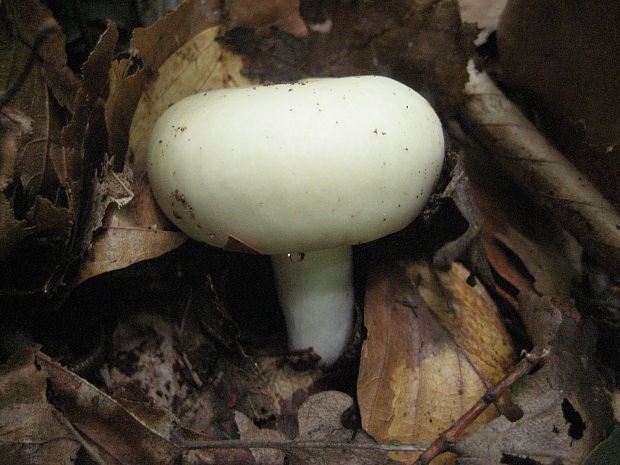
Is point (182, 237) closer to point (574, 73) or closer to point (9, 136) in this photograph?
point (9, 136)

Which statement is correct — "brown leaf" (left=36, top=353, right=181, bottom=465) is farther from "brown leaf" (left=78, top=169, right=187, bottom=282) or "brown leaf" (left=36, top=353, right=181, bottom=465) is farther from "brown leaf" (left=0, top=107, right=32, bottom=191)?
"brown leaf" (left=0, top=107, right=32, bottom=191)

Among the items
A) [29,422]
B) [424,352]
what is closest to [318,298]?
[424,352]

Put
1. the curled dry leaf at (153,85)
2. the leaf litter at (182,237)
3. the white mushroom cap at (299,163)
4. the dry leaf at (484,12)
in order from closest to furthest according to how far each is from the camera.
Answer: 1. the white mushroom cap at (299,163)
2. the leaf litter at (182,237)
3. the curled dry leaf at (153,85)
4. the dry leaf at (484,12)

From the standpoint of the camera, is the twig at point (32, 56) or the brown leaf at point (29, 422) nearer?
the brown leaf at point (29, 422)

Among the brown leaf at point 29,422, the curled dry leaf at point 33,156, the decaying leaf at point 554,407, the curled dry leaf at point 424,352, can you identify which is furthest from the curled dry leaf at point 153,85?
the decaying leaf at point 554,407

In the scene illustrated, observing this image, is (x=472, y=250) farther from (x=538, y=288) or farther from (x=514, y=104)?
(x=514, y=104)

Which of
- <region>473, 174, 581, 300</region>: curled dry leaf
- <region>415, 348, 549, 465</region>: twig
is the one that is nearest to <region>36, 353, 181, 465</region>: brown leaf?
<region>415, 348, 549, 465</region>: twig

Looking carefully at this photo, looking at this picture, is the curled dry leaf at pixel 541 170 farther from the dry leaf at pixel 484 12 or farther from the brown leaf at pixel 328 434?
the brown leaf at pixel 328 434
